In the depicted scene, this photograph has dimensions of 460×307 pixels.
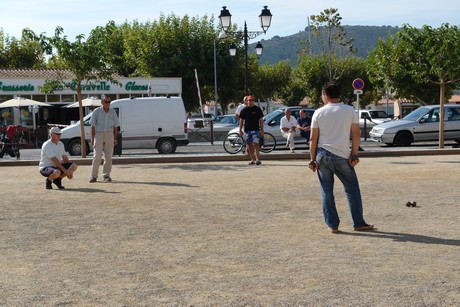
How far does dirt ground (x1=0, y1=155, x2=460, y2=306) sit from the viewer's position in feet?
17.7

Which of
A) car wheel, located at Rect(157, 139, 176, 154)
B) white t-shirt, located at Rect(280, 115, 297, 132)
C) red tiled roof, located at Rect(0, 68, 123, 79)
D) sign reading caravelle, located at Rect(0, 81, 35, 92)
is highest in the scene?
red tiled roof, located at Rect(0, 68, 123, 79)

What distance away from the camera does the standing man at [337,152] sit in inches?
321

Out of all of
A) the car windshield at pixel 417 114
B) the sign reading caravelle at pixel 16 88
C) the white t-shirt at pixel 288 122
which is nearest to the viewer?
the white t-shirt at pixel 288 122

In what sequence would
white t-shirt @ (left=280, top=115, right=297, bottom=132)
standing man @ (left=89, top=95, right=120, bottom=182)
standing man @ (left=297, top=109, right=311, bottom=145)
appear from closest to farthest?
standing man @ (left=89, top=95, right=120, bottom=182) → standing man @ (left=297, top=109, right=311, bottom=145) → white t-shirt @ (left=280, top=115, right=297, bottom=132)

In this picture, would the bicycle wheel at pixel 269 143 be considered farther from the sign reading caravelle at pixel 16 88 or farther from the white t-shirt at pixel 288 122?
the sign reading caravelle at pixel 16 88

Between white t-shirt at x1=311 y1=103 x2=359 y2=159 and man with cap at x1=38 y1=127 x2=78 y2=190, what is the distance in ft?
21.2

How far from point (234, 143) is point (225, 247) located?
54.0 ft

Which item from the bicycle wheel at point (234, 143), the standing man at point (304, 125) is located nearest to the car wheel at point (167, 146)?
the bicycle wheel at point (234, 143)

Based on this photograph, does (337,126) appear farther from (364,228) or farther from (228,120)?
(228,120)

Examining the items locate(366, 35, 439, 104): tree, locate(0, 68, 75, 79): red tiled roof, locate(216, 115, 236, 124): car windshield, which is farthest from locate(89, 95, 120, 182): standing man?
locate(366, 35, 439, 104): tree

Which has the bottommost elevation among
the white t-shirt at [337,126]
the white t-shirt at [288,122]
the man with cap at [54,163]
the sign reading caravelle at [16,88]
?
the man with cap at [54,163]

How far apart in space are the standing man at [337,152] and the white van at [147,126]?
1782 cm

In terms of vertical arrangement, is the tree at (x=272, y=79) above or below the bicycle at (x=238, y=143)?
above

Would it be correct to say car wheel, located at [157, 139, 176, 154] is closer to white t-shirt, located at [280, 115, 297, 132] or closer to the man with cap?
white t-shirt, located at [280, 115, 297, 132]
